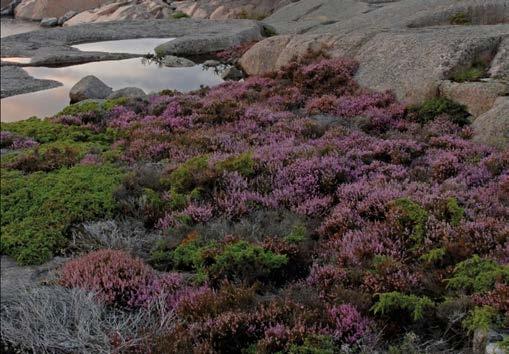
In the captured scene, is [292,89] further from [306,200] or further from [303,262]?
[303,262]

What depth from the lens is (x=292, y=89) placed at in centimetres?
1738

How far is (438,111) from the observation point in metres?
13.6

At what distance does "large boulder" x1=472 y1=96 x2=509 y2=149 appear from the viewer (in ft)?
37.9

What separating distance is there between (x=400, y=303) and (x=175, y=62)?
70.1ft

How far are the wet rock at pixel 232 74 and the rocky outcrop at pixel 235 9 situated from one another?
68.3 feet

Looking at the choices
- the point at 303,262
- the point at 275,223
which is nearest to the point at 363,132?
the point at 275,223

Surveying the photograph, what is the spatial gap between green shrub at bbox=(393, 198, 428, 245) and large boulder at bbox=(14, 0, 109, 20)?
5733 cm

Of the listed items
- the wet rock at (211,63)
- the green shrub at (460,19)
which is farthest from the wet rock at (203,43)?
the green shrub at (460,19)

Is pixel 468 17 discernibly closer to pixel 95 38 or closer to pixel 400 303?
pixel 400 303

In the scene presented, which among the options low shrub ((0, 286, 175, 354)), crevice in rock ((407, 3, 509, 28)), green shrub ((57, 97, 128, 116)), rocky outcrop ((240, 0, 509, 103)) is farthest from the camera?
crevice in rock ((407, 3, 509, 28))

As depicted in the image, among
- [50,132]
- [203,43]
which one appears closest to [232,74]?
[203,43]

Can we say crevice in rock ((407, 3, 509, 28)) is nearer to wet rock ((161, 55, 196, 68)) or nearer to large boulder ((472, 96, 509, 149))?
wet rock ((161, 55, 196, 68))

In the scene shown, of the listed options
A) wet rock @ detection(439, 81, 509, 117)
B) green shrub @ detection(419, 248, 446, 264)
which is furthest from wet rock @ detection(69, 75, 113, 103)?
green shrub @ detection(419, 248, 446, 264)

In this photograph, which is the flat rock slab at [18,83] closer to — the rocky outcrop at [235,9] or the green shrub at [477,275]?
the green shrub at [477,275]
